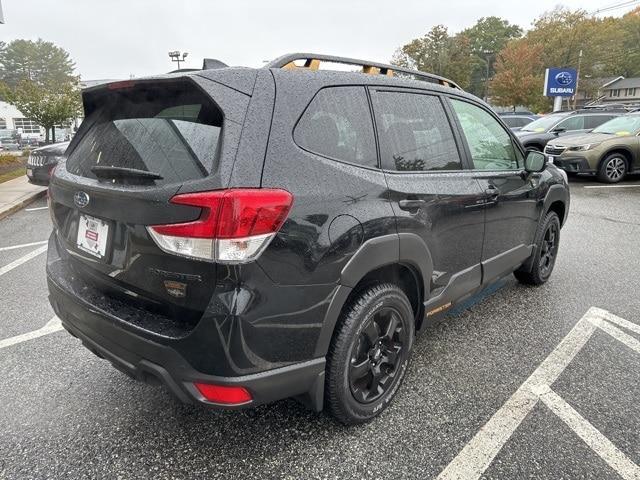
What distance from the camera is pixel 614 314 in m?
3.62

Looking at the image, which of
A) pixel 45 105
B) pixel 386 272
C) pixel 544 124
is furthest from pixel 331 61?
pixel 45 105

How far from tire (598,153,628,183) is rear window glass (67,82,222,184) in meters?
10.9

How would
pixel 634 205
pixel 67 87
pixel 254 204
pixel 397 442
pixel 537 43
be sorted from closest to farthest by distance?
pixel 254 204
pixel 397 442
pixel 634 205
pixel 67 87
pixel 537 43

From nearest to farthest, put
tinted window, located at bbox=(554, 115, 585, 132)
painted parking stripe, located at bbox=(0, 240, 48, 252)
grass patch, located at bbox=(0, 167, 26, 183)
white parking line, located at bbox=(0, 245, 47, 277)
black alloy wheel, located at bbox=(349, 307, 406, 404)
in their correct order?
black alloy wheel, located at bbox=(349, 307, 406, 404)
white parking line, located at bbox=(0, 245, 47, 277)
painted parking stripe, located at bbox=(0, 240, 48, 252)
grass patch, located at bbox=(0, 167, 26, 183)
tinted window, located at bbox=(554, 115, 585, 132)

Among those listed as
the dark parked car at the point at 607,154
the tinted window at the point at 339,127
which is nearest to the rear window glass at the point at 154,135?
the tinted window at the point at 339,127

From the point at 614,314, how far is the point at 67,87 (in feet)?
63.9

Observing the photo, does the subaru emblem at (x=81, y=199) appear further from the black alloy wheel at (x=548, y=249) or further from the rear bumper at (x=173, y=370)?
the black alloy wheel at (x=548, y=249)

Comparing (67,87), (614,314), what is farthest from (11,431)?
(67,87)

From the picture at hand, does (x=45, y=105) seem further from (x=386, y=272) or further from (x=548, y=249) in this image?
(x=386, y=272)

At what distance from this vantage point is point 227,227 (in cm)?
164

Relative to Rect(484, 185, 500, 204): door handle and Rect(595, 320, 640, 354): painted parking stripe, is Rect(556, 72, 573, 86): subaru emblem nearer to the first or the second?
Rect(595, 320, 640, 354): painted parking stripe

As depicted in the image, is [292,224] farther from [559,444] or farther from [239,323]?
[559,444]

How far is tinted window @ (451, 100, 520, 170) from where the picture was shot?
2973mm

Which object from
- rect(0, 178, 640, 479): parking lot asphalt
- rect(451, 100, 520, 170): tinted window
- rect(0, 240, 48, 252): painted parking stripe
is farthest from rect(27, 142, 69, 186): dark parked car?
rect(451, 100, 520, 170): tinted window
